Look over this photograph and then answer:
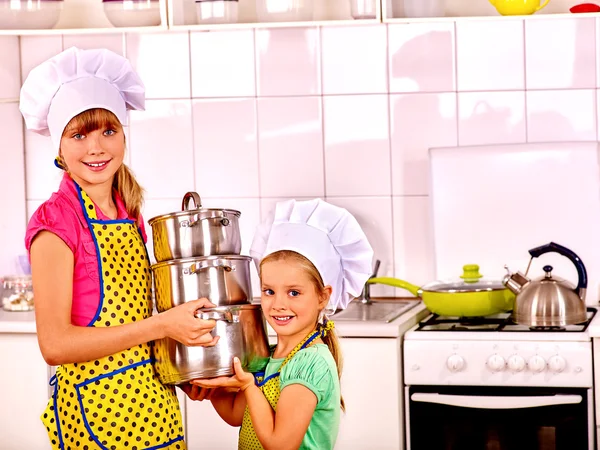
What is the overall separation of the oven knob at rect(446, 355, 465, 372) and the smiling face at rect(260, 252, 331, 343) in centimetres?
83

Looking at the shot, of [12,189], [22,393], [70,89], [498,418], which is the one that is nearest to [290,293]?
[70,89]

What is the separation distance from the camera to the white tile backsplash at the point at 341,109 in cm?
282

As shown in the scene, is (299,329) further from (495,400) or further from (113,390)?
(495,400)

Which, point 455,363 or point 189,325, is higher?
point 189,325

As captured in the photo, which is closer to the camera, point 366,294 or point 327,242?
point 327,242

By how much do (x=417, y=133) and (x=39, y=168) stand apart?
3.95 ft

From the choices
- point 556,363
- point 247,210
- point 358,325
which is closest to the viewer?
point 556,363

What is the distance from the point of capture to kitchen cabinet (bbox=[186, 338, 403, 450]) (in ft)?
7.73

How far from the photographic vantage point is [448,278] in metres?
2.79

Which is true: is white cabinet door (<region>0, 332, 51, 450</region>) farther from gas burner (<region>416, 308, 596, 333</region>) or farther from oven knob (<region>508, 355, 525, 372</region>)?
oven knob (<region>508, 355, 525, 372</region>)

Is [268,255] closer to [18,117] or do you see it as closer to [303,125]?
[303,125]

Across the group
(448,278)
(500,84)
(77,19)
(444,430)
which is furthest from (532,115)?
(77,19)

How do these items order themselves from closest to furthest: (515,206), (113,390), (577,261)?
(113,390), (577,261), (515,206)

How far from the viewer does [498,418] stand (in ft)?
7.60
